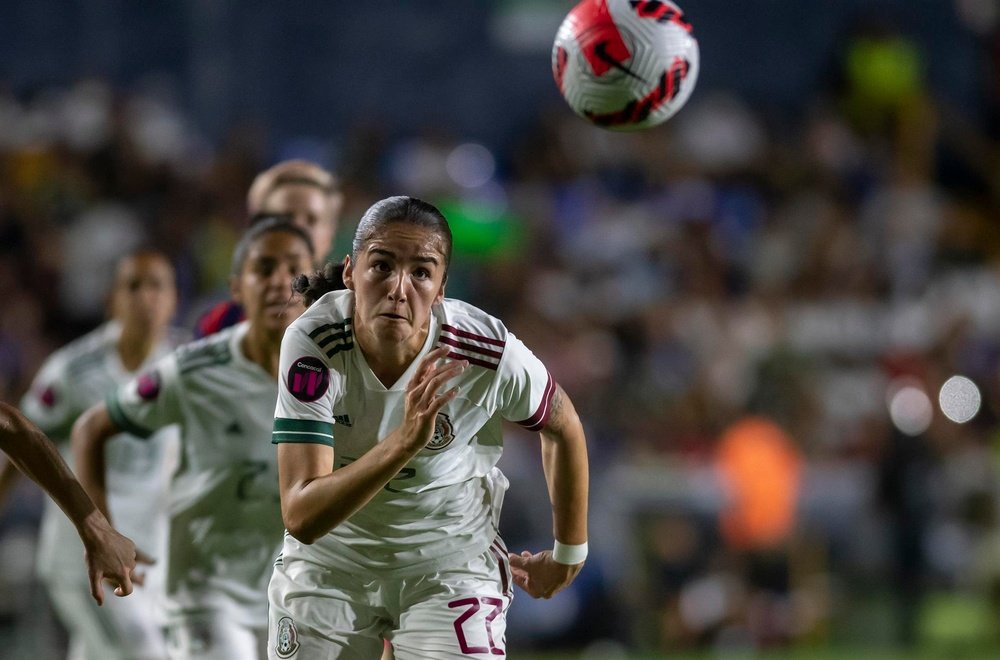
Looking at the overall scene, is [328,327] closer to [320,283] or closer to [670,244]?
[320,283]

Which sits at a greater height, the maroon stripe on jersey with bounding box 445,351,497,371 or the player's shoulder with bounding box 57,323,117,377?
the player's shoulder with bounding box 57,323,117,377

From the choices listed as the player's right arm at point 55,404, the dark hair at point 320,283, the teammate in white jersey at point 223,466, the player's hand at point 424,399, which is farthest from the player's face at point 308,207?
the player's hand at point 424,399

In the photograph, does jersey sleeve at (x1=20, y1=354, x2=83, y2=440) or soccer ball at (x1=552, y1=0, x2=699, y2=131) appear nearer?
soccer ball at (x1=552, y1=0, x2=699, y2=131)

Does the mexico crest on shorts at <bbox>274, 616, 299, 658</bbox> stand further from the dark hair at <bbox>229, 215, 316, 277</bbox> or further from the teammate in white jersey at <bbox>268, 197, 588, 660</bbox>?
the dark hair at <bbox>229, 215, 316, 277</bbox>

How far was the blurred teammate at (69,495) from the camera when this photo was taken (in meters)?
3.76

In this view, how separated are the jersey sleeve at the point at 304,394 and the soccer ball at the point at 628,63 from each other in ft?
5.16

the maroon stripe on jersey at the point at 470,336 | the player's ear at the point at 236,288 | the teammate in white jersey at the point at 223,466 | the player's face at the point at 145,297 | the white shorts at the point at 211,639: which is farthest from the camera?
the player's face at the point at 145,297

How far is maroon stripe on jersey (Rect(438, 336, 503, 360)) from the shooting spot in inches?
152

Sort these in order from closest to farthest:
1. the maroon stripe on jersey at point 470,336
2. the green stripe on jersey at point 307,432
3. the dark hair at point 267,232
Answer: the green stripe on jersey at point 307,432
the maroon stripe on jersey at point 470,336
the dark hair at point 267,232

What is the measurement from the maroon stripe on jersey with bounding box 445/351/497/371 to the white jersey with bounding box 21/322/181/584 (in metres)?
2.65

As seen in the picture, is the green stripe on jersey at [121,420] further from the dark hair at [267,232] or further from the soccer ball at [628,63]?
the soccer ball at [628,63]

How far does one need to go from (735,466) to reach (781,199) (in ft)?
11.4

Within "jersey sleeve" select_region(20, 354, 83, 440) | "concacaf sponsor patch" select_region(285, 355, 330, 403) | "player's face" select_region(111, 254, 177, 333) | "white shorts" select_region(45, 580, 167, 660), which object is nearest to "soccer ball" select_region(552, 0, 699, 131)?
"concacaf sponsor patch" select_region(285, 355, 330, 403)

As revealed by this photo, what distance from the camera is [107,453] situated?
6285 millimetres
